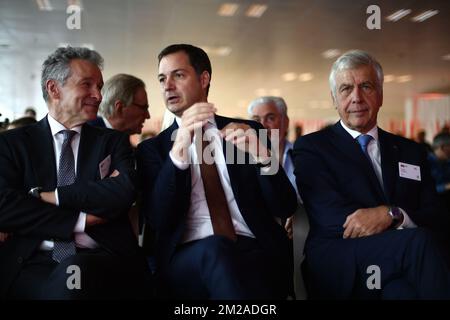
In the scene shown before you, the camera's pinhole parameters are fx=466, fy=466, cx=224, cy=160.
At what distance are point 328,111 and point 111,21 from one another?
42.7ft

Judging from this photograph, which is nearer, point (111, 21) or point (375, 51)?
point (111, 21)

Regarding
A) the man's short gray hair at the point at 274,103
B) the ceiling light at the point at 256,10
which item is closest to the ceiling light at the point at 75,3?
the ceiling light at the point at 256,10

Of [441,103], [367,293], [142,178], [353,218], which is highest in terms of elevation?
[441,103]

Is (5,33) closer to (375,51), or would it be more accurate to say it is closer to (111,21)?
(111,21)

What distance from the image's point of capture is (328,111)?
19.7 metres

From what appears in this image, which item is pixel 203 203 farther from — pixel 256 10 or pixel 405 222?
pixel 256 10

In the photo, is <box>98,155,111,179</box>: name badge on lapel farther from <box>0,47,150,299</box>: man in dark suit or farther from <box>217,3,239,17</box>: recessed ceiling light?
<box>217,3,239,17</box>: recessed ceiling light

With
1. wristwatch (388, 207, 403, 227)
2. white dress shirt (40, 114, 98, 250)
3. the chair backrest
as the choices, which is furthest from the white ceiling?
wristwatch (388, 207, 403, 227)

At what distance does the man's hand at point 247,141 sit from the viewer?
6.22 feet

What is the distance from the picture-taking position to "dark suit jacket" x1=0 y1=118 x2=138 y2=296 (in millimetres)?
1850

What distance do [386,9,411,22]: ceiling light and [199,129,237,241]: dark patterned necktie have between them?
23.0 ft

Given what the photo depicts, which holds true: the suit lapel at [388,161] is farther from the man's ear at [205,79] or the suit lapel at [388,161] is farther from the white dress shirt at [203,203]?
the man's ear at [205,79]

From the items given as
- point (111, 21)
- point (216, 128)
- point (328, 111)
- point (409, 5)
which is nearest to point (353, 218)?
point (216, 128)
